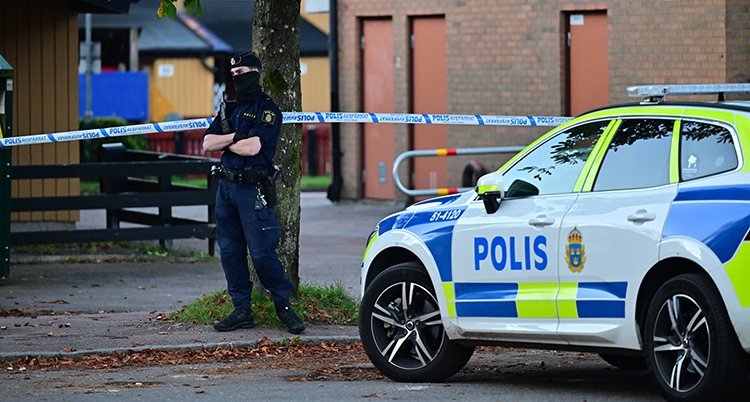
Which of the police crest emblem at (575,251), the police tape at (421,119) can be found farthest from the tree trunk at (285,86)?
the police crest emblem at (575,251)

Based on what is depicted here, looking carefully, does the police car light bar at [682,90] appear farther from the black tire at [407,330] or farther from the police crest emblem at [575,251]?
the black tire at [407,330]

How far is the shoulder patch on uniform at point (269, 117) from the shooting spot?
26.7 ft

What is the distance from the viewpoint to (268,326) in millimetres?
8641

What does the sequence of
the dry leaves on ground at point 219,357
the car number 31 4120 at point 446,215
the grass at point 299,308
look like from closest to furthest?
the car number 31 4120 at point 446,215 → the dry leaves on ground at point 219,357 → the grass at point 299,308

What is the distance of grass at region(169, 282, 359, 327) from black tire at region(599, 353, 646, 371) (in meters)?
2.33

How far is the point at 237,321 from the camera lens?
8492 millimetres

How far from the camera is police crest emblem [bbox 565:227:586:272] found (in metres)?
6.24

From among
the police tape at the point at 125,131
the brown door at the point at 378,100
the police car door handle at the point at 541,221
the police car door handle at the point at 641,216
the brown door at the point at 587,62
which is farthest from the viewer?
the brown door at the point at 378,100

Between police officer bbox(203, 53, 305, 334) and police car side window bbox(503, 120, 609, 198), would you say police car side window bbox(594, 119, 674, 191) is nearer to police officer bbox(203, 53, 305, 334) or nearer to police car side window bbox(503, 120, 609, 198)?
police car side window bbox(503, 120, 609, 198)

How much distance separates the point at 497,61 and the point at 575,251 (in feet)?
35.5

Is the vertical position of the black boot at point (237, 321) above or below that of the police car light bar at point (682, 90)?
below

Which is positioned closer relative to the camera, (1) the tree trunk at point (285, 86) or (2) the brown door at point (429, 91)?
(1) the tree trunk at point (285, 86)

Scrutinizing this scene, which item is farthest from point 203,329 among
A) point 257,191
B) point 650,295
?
point 650,295

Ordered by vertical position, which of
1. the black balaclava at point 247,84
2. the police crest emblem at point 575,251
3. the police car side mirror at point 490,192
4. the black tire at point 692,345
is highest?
the black balaclava at point 247,84
